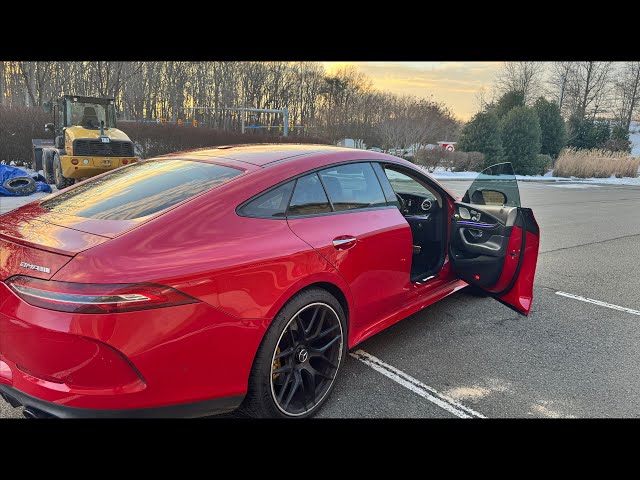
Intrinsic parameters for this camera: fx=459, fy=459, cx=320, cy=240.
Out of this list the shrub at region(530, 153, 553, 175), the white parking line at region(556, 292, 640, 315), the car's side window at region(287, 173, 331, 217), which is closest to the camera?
the car's side window at region(287, 173, 331, 217)

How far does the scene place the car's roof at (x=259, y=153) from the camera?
2.93 m

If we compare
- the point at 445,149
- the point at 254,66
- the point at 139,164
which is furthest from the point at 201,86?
the point at 139,164

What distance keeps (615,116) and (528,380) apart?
5063cm

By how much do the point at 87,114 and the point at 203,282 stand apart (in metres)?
13.6

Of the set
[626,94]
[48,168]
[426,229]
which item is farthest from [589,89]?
[426,229]

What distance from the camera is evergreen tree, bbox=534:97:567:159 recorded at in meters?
29.6

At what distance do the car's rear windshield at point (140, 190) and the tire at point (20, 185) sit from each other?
9.94 m

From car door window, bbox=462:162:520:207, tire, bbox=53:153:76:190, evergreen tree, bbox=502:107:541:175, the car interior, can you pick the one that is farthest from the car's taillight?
evergreen tree, bbox=502:107:541:175

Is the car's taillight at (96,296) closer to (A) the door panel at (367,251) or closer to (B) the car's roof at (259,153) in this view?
(A) the door panel at (367,251)

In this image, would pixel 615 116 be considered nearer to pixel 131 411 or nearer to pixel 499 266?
pixel 499 266

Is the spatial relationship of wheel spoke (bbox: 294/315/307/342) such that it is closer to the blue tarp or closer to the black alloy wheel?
the black alloy wheel

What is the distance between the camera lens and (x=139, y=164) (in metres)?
3.32

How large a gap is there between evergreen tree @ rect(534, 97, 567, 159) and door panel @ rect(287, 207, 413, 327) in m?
30.0

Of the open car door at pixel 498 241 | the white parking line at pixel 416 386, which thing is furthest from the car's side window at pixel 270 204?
the open car door at pixel 498 241
